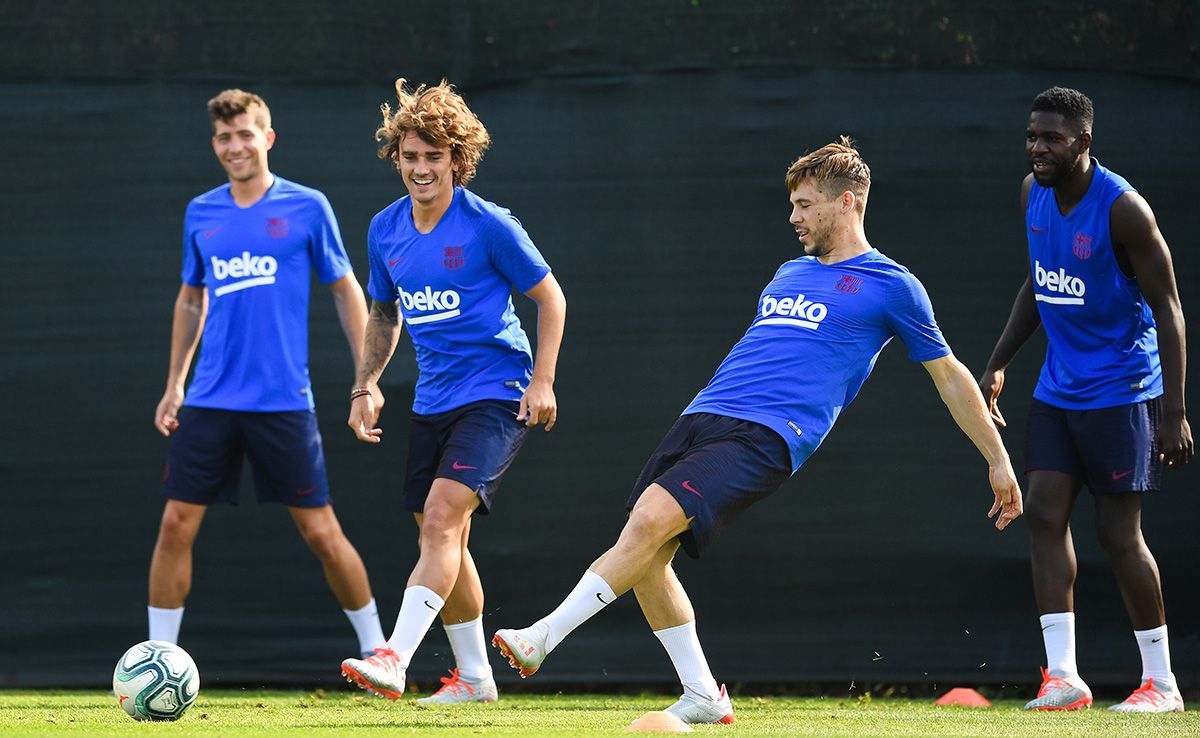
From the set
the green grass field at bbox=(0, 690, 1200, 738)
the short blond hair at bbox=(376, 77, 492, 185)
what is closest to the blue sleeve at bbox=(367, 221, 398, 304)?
the short blond hair at bbox=(376, 77, 492, 185)

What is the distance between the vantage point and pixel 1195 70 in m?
5.86

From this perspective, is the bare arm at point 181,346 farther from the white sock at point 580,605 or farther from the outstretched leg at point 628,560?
the white sock at point 580,605

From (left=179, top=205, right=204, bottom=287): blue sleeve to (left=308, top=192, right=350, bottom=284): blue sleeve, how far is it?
423 millimetres

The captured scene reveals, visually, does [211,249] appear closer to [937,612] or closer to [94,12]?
[94,12]

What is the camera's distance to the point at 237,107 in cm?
560

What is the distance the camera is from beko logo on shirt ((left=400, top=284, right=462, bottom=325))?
15.9ft

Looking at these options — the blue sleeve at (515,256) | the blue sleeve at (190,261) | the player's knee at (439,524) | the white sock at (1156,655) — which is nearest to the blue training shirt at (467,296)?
the blue sleeve at (515,256)

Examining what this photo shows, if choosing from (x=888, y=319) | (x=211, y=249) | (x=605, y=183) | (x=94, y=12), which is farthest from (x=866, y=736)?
(x=94, y=12)

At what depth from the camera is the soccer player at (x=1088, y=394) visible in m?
5.03

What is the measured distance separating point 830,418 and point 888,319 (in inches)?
12.9

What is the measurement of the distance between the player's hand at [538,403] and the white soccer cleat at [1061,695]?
194cm

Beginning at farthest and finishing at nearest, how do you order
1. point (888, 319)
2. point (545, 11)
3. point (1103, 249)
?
point (545, 11), point (1103, 249), point (888, 319)

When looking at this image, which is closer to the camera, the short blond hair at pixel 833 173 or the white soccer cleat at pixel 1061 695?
the short blond hair at pixel 833 173

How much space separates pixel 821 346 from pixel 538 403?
92cm
